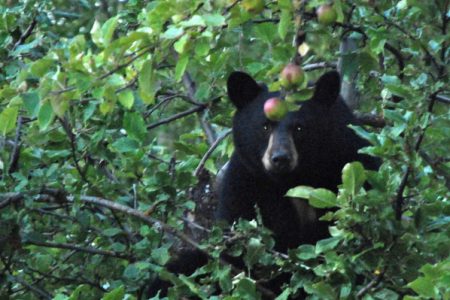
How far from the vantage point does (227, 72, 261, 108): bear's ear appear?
606 centimetres

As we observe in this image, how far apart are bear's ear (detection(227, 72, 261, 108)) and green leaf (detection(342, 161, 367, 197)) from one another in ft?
6.38

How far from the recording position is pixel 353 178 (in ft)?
13.6

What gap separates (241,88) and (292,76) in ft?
8.38

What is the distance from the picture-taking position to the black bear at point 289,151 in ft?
20.4

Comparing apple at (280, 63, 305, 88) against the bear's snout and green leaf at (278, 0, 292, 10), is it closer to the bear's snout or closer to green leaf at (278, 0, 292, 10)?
green leaf at (278, 0, 292, 10)

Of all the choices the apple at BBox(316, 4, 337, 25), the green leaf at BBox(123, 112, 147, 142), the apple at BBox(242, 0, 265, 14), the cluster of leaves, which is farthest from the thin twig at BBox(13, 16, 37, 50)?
the apple at BBox(316, 4, 337, 25)

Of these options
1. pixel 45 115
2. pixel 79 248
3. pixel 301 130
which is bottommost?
pixel 301 130

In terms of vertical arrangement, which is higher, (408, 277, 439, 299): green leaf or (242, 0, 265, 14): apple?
(242, 0, 265, 14): apple

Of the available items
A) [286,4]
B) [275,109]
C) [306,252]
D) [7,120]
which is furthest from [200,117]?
[275,109]

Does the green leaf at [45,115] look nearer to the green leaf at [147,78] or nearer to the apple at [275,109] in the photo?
the green leaf at [147,78]

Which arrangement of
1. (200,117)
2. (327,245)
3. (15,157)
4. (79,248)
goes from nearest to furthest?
(327,245)
(79,248)
(15,157)
(200,117)

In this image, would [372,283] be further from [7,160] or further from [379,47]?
[7,160]

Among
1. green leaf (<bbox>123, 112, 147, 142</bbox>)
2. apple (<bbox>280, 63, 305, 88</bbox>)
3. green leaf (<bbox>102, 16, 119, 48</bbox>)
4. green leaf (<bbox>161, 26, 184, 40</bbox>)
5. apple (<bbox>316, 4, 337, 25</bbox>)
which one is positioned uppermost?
apple (<bbox>316, 4, 337, 25</bbox>)

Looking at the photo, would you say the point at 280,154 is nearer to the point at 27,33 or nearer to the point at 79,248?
the point at 79,248
